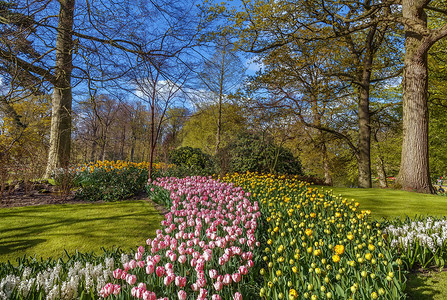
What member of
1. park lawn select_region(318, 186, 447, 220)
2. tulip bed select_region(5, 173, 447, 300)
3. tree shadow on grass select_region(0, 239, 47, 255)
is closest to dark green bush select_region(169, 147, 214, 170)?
park lawn select_region(318, 186, 447, 220)

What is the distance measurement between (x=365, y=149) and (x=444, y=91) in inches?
210

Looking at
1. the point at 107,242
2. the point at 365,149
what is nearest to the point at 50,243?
the point at 107,242

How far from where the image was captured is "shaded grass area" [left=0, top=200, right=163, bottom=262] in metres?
3.83

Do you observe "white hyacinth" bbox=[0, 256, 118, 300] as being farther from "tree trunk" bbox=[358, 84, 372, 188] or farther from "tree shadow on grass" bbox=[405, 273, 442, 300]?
"tree trunk" bbox=[358, 84, 372, 188]

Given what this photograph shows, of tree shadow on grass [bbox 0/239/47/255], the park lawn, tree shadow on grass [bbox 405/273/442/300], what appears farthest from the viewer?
the park lawn

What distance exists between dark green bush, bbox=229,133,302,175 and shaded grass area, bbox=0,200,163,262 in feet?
16.8

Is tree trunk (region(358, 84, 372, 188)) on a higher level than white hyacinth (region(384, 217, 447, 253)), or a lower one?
higher

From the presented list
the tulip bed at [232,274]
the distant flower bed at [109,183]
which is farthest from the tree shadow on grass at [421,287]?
the distant flower bed at [109,183]

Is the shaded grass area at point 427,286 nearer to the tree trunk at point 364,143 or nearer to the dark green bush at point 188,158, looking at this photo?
the tree trunk at point 364,143

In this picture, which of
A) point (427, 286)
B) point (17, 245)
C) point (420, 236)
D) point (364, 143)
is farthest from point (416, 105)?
point (17, 245)

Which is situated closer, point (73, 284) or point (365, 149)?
point (73, 284)

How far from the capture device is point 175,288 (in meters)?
2.16

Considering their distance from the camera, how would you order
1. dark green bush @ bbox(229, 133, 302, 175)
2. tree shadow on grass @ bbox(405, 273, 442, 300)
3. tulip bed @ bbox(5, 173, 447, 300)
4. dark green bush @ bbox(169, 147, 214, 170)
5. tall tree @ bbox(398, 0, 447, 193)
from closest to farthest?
1. tulip bed @ bbox(5, 173, 447, 300)
2. tree shadow on grass @ bbox(405, 273, 442, 300)
3. tall tree @ bbox(398, 0, 447, 193)
4. dark green bush @ bbox(229, 133, 302, 175)
5. dark green bush @ bbox(169, 147, 214, 170)

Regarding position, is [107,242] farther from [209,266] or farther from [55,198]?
[55,198]
